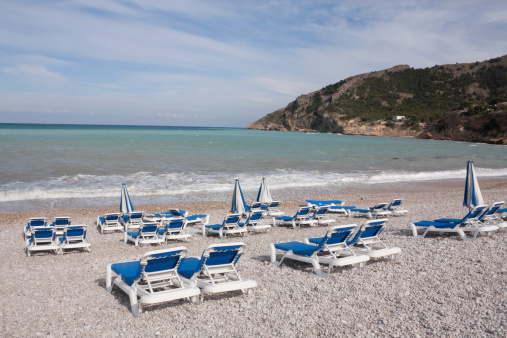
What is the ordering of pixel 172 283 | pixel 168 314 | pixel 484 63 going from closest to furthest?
pixel 168 314
pixel 172 283
pixel 484 63

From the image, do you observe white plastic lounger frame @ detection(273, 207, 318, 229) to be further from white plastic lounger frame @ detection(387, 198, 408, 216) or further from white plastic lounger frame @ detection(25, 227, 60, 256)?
white plastic lounger frame @ detection(25, 227, 60, 256)

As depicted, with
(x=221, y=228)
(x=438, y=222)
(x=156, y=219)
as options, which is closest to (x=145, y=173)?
(x=156, y=219)

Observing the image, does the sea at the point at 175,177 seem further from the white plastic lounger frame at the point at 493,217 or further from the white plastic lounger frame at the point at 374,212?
the white plastic lounger frame at the point at 493,217

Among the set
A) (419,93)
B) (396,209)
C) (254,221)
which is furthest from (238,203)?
(419,93)

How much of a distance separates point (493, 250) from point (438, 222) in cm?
202

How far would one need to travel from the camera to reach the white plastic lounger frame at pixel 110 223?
1018 cm

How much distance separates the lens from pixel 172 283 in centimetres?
516

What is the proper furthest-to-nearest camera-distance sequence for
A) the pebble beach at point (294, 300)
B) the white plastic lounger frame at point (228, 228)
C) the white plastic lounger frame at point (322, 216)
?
the white plastic lounger frame at point (322, 216), the white plastic lounger frame at point (228, 228), the pebble beach at point (294, 300)

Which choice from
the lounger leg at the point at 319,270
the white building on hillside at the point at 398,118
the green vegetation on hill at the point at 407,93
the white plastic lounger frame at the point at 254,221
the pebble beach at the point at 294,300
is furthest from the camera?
the green vegetation on hill at the point at 407,93

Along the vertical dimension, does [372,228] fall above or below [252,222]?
above

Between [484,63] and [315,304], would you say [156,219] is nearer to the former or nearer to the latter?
[315,304]

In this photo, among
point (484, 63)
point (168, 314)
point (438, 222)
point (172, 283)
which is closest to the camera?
point (168, 314)

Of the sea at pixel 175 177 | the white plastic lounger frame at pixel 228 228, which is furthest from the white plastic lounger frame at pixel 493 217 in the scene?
the sea at pixel 175 177

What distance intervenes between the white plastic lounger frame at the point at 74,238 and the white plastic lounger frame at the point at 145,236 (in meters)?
0.95
